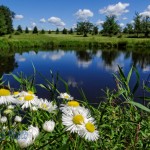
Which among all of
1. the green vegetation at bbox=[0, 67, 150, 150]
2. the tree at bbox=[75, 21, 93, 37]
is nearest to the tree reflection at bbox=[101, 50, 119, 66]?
the green vegetation at bbox=[0, 67, 150, 150]

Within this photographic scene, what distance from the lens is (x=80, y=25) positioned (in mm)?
116000

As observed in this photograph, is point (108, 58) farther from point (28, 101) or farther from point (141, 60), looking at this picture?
point (28, 101)

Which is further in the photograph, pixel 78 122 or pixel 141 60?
pixel 141 60

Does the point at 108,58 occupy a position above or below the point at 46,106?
below

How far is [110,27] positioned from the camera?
107688 mm

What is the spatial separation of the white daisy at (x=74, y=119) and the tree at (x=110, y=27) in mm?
108097

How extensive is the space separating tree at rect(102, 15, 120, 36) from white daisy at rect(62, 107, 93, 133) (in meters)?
108

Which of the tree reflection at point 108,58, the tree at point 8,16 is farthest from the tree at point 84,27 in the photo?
the tree reflection at point 108,58

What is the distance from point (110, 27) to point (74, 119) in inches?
4274

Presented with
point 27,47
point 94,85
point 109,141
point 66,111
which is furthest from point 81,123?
point 27,47

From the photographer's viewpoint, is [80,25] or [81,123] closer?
[81,123]

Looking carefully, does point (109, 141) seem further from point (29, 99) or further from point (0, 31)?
point (0, 31)

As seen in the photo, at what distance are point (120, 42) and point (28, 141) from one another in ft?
246

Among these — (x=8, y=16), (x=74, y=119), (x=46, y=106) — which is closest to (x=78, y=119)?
(x=74, y=119)
